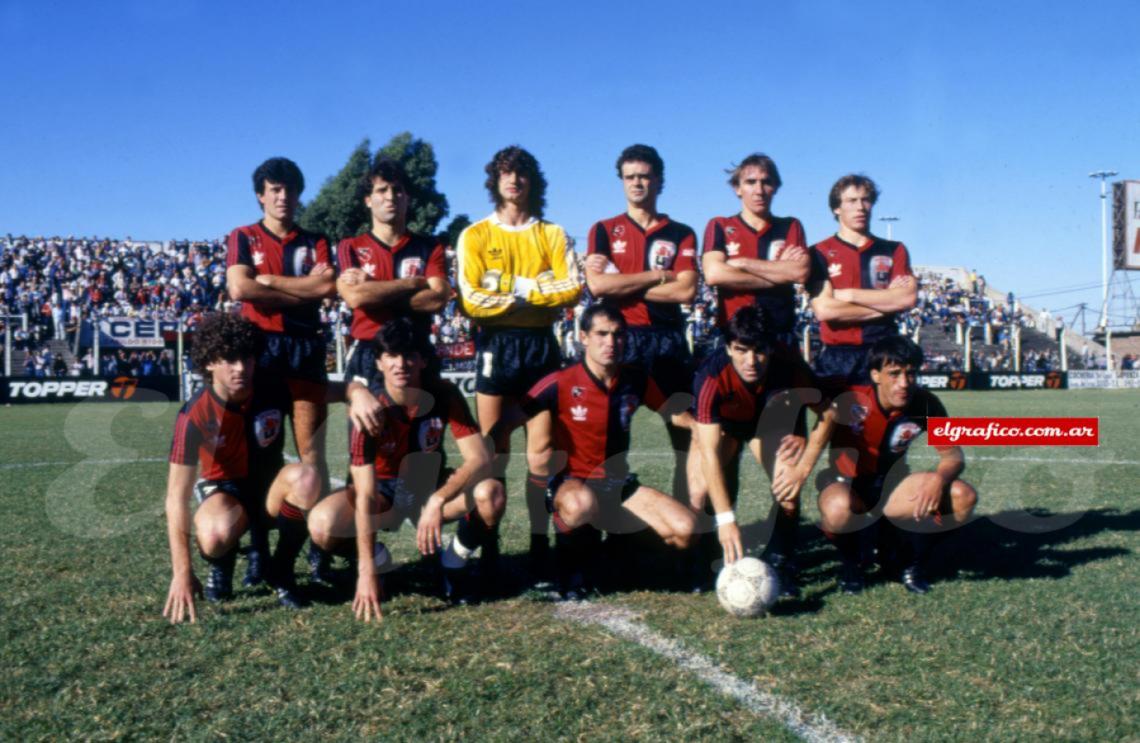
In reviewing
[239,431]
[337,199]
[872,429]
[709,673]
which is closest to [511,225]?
[239,431]

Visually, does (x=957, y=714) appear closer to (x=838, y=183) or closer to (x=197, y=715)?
(x=197, y=715)

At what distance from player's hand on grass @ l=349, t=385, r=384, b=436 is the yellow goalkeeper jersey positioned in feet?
2.99

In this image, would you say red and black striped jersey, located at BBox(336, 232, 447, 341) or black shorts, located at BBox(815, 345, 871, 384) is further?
black shorts, located at BBox(815, 345, 871, 384)

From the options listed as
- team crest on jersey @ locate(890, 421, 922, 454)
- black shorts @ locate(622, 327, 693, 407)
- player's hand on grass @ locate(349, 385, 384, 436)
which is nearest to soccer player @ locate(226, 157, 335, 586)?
player's hand on grass @ locate(349, 385, 384, 436)

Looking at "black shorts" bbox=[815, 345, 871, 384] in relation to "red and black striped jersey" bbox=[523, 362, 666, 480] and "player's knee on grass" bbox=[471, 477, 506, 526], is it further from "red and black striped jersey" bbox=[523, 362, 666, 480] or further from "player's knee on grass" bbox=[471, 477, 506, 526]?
"player's knee on grass" bbox=[471, 477, 506, 526]

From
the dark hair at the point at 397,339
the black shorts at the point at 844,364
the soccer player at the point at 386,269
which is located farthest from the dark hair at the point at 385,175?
the black shorts at the point at 844,364

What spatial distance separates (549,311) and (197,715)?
2635 mm

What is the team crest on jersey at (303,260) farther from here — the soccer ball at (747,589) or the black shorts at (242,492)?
the soccer ball at (747,589)

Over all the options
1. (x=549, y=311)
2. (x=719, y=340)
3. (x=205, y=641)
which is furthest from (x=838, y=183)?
(x=205, y=641)

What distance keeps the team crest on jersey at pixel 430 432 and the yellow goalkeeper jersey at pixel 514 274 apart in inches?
25.1

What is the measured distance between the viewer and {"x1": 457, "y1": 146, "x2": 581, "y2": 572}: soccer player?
479 cm

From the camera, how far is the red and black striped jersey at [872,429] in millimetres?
4719

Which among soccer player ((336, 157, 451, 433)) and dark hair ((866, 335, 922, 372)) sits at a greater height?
soccer player ((336, 157, 451, 433))

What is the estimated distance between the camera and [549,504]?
459 centimetres
